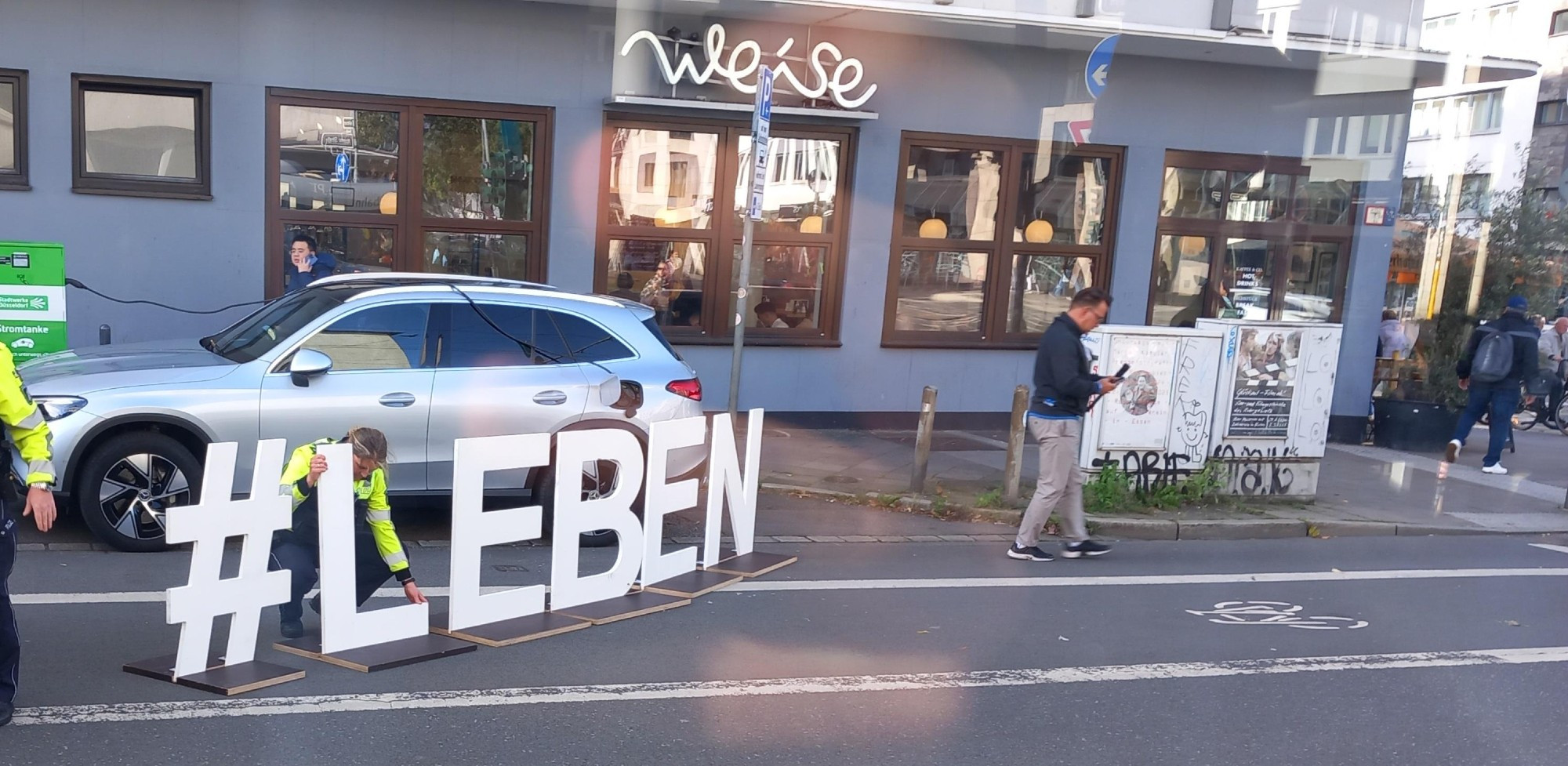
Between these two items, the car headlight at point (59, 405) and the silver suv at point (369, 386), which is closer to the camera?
the car headlight at point (59, 405)

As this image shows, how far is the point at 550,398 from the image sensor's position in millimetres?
8000

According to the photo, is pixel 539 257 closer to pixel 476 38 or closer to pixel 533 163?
pixel 533 163

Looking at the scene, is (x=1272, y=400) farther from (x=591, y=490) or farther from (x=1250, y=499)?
(x=591, y=490)

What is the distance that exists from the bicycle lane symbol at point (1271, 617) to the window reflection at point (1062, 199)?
6.77m

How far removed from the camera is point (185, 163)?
439 inches

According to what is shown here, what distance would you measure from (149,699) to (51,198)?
743cm

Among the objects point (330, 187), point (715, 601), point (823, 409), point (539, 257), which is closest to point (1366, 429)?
point (823, 409)

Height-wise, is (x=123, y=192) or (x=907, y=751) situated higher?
(x=123, y=192)

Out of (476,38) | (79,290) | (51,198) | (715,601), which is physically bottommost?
(715,601)

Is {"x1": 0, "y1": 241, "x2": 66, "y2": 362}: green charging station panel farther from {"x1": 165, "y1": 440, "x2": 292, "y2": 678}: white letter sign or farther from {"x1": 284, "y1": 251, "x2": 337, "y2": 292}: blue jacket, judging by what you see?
{"x1": 165, "y1": 440, "x2": 292, "y2": 678}: white letter sign

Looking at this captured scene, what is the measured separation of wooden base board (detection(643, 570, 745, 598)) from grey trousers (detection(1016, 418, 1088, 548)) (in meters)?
2.24

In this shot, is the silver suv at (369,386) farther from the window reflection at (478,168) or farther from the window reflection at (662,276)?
the window reflection at (662,276)

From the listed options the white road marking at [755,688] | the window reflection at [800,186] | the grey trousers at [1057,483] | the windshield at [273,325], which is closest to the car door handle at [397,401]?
the windshield at [273,325]

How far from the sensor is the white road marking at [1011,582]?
6.35 metres
